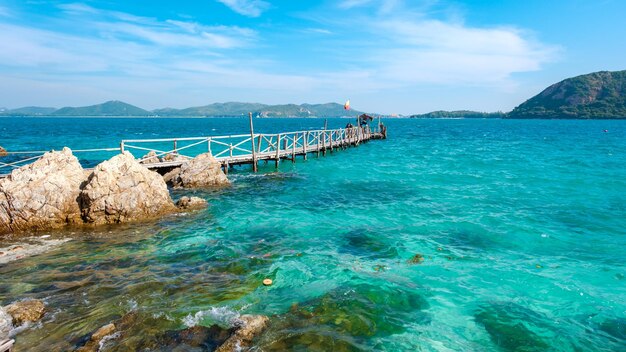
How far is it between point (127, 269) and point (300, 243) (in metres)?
5.20

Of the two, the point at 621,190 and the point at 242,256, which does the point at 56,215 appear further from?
the point at 621,190

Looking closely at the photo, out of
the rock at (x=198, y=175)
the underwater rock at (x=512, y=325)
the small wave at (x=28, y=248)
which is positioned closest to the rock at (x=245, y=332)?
the underwater rock at (x=512, y=325)

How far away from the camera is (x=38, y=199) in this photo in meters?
13.2

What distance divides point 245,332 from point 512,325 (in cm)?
548

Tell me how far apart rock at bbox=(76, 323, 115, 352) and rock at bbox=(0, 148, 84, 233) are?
28.6 ft

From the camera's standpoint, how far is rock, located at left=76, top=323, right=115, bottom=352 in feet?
20.2

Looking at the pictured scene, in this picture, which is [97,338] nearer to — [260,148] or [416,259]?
[416,259]

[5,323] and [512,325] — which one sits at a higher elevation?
[5,323]

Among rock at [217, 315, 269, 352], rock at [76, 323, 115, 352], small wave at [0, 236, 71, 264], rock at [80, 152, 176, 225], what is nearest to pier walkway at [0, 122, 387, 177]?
rock at [80, 152, 176, 225]

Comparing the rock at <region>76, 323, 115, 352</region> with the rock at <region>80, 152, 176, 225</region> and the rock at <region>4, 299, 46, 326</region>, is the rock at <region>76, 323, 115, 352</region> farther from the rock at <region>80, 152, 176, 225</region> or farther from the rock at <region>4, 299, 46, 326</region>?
the rock at <region>80, 152, 176, 225</region>

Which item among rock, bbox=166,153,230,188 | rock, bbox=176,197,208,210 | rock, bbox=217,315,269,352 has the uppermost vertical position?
rock, bbox=166,153,230,188

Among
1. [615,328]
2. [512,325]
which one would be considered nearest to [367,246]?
[512,325]

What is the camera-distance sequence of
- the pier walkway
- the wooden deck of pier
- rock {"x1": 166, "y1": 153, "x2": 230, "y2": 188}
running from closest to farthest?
rock {"x1": 166, "y1": 153, "x2": 230, "y2": 188} → the pier walkway → the wooden deck of pier

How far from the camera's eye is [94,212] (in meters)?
13.7
